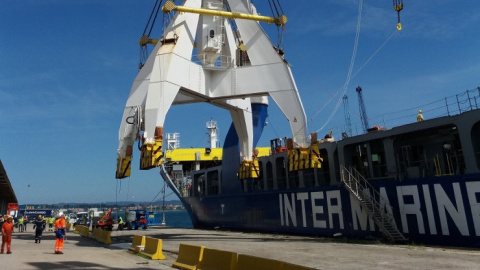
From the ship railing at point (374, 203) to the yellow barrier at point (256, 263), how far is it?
32.3ft

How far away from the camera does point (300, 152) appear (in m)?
18.1

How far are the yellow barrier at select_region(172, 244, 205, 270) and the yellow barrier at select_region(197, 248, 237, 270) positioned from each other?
22cm

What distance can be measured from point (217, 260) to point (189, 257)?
1670 mm

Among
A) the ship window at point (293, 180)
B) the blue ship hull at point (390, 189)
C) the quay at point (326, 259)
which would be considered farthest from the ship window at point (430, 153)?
the ship window at point (293, 180)

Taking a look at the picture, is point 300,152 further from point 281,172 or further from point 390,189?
point 281,172

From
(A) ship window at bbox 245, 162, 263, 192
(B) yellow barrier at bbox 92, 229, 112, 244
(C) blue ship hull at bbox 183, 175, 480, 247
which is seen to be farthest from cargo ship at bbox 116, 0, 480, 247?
(B) yellow barrier at bbox 92, 229, 112, 244

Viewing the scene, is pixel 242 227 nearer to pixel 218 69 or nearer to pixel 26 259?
pixel 218 69

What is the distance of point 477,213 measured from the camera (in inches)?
517

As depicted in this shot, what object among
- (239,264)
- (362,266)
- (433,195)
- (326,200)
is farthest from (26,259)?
(433,195)

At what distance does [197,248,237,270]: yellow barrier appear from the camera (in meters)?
8.52

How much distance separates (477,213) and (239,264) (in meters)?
10.2

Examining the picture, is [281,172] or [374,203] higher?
[281,172]

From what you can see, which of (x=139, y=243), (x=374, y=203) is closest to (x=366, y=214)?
(x=374, y=203)

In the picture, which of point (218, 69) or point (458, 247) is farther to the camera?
point (218, 69)
